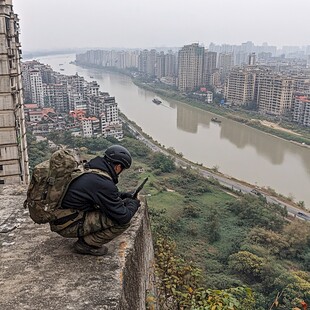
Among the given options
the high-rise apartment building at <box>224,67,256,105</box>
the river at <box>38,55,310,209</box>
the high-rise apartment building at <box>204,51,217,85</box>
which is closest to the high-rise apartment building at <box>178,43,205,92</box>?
the high-rise apartment building at <box>204,51,217,85</box>

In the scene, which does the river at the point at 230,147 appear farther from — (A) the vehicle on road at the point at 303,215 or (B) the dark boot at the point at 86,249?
(B) the dark boot at the point at 86,249

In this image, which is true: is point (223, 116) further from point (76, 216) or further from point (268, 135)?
point (76, 216)

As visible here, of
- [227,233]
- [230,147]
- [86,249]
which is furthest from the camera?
[230,147]

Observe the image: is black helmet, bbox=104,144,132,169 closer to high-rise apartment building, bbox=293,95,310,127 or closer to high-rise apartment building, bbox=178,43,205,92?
high-rise apartment building, bbox=293,95,310,127

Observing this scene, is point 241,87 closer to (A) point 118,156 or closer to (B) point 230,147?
(B) point 230,147

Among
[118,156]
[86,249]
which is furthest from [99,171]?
[86,249]

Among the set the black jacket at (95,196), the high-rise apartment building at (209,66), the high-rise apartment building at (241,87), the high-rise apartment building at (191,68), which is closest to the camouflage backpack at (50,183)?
the black jacket at (95,196)
